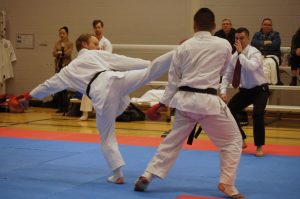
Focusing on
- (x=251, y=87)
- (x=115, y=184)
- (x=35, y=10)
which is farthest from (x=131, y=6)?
(x=115, y=184)

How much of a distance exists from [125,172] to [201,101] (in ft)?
5.28

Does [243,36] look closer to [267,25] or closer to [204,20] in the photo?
[204,20]

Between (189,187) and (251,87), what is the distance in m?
2.47

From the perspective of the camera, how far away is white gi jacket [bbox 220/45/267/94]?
6758 mm

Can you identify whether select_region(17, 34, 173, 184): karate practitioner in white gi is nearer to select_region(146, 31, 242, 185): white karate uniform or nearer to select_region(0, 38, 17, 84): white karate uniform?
select_region(146, 31, 242, 185): white karate uniform

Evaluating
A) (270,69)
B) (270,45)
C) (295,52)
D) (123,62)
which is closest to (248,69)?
(123,62)

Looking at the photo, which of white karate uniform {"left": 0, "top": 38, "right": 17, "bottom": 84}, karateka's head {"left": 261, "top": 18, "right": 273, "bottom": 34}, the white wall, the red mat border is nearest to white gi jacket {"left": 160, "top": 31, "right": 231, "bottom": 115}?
the red mat border

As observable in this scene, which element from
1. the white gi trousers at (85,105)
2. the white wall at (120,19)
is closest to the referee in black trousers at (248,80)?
the white gi trousers at (85,105)

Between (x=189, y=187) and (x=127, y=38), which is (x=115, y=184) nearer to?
(x=189, y=187)

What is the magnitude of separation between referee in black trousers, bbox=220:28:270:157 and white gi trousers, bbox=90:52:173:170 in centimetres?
188

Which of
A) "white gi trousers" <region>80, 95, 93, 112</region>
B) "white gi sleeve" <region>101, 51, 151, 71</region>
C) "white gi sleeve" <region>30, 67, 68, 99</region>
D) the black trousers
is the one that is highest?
"white gi sleeve" <region>101, 51, 151, 71</region>

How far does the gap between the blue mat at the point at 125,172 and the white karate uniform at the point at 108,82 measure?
476mm

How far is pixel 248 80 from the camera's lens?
22.9 ft

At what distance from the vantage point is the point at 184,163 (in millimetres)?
6348
